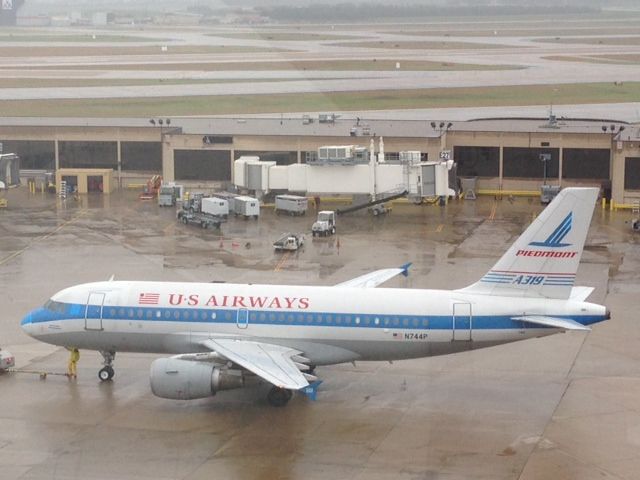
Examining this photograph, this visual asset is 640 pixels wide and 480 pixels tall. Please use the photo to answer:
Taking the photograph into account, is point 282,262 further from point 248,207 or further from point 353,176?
point 353,176

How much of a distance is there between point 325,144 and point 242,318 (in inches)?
1943

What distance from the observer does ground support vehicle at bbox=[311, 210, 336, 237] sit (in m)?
68.8

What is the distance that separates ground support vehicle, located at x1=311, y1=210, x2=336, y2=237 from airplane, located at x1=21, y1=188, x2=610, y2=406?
29715 millimetres

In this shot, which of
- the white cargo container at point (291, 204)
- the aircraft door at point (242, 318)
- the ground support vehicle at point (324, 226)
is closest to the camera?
the aircraft door at point (242, 318)

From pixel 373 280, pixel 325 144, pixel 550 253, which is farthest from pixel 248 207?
pixel 550 253

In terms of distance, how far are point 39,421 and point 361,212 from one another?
4520cm

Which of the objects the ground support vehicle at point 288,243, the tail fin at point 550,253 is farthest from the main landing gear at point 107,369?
the ground support vehicle at point 288,243

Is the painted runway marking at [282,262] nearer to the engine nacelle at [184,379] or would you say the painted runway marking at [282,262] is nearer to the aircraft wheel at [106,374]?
the aircraft wheel at [106,374]

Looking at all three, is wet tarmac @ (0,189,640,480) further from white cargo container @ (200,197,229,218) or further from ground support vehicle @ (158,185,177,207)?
ground support vehicle @ (158,185,177,207)

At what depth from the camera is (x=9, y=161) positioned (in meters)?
84.4

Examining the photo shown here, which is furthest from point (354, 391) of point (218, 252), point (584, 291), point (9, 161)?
point (9, 161)

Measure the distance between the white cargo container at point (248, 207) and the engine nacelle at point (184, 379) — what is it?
39.8 m

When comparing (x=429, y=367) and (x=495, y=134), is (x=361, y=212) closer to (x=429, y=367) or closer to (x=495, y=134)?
(x=495, y=134)

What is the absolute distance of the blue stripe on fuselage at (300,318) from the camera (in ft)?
121
